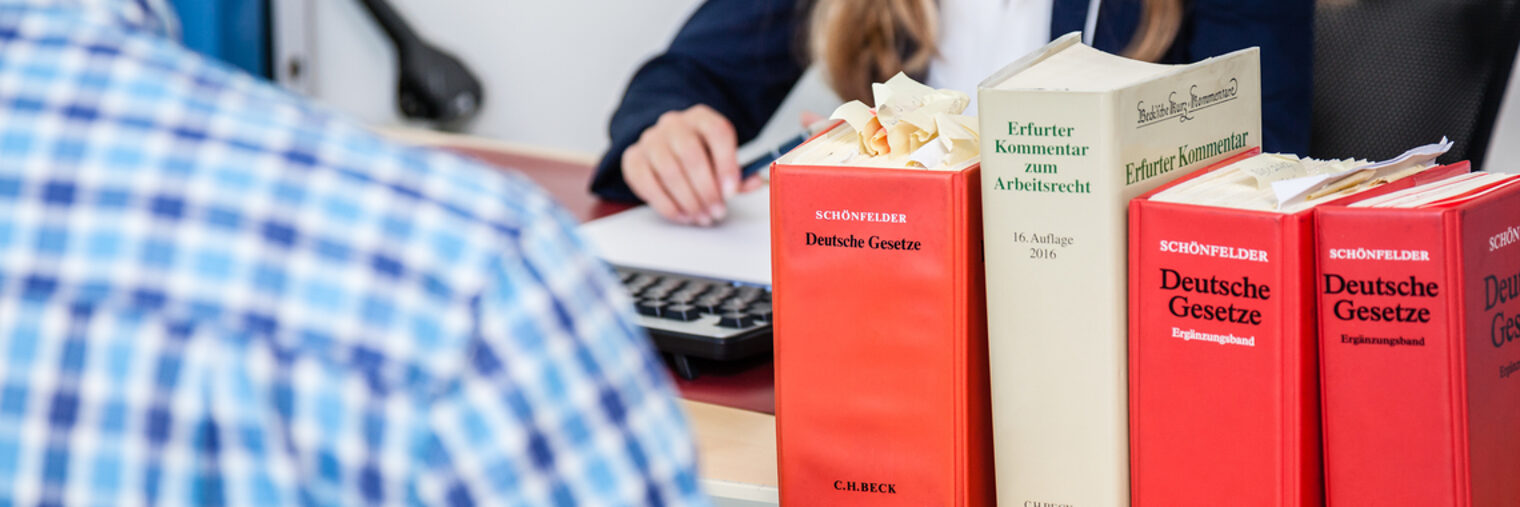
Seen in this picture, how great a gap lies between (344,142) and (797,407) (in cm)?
39

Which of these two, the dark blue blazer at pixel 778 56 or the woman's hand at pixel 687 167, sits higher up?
the dark blue blazer at pixel 778 56

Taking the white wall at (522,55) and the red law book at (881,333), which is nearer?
the red law book at (881,333)

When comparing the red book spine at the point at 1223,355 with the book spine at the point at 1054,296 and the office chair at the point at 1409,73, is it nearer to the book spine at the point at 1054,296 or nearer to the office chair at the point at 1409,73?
the book spine at the point at 1054,296

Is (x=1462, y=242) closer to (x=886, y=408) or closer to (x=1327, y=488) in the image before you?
(x=1327, y=488)

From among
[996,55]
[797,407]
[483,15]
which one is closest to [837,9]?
[996,55]

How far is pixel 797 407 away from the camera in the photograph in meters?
0.68

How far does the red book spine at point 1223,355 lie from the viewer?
577mm

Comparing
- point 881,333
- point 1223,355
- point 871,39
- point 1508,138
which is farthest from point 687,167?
point 1508,138

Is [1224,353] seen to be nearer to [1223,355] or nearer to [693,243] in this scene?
[1223,355]

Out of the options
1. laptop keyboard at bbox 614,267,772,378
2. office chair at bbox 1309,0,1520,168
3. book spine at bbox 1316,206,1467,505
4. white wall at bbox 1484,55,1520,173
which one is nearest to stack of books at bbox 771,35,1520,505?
book spine at bbox 1316,206,1467,505

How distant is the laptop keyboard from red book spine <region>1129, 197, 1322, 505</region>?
12.9 inches

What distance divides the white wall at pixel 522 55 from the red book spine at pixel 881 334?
Result: 150 cm

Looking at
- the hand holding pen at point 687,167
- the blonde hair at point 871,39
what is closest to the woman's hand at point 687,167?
the hand holding pen at point 687,167

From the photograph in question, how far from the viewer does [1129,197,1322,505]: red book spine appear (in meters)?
0.58
